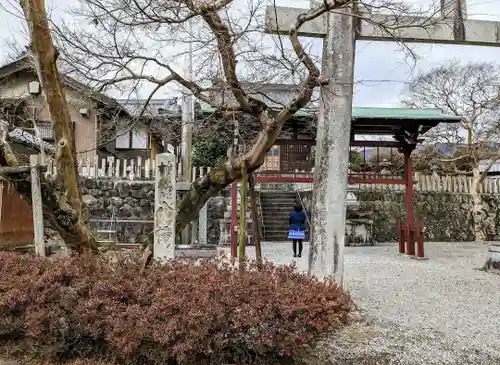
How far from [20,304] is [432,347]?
4.08 metres

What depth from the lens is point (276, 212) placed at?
18.6 meters

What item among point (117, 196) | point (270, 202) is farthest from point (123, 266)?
point (270, 202)

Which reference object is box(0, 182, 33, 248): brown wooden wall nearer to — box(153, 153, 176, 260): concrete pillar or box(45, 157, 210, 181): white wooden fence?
box(45, 157, 210, 181): white wooden fence

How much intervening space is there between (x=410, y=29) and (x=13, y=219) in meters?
10.9

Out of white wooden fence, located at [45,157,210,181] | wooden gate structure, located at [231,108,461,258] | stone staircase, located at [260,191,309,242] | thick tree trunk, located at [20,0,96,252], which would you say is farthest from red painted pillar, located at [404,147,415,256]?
thick tree trunk, located at [20,0,96,252]

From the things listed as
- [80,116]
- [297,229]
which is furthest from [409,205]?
[80,116]

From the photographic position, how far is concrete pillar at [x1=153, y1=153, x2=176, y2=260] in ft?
18.7

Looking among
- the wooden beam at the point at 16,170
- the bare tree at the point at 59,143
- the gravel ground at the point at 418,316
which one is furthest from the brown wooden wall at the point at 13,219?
the gravel ground at the point at 418,316

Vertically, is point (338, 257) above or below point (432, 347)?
above

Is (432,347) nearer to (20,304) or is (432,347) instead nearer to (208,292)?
(208,292)

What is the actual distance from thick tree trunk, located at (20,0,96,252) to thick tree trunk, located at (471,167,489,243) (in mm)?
16637

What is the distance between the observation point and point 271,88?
21.1 feet

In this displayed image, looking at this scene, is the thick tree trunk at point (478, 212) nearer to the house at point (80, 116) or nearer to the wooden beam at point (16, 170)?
the house at point (80, 116)

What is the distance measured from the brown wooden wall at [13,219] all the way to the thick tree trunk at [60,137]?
22.2ft
